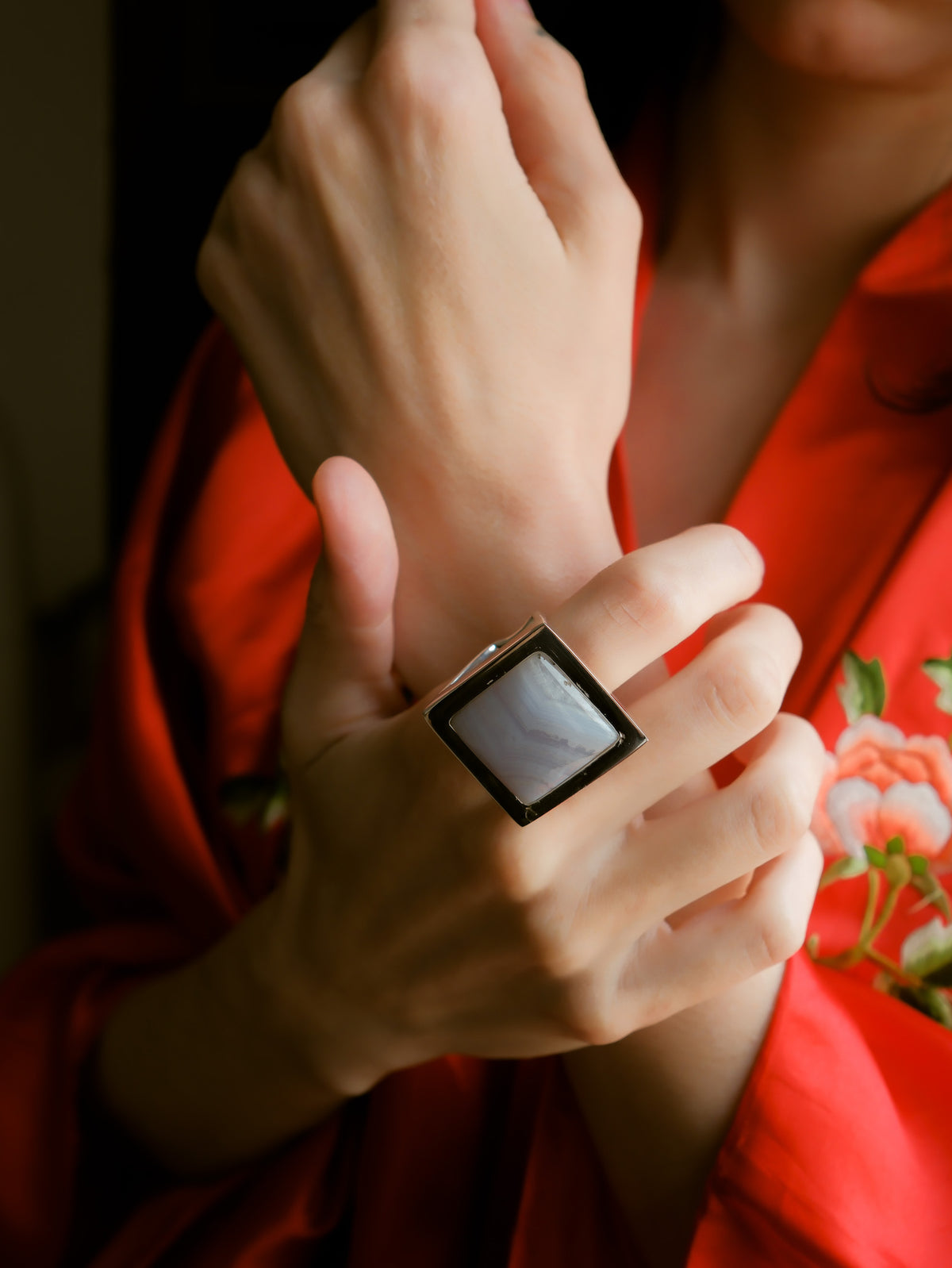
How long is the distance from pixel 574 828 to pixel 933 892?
24 centimetres

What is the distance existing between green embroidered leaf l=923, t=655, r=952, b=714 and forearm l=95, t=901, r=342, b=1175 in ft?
1.19

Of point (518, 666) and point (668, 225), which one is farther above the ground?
point (668, 225)

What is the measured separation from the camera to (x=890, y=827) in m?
0.50

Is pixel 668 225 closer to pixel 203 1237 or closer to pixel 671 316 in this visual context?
pixel 671 316

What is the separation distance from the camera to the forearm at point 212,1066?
0.51 m

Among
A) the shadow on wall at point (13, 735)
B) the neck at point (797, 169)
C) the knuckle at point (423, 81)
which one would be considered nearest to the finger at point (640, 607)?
the knuckle at point (423, 81)

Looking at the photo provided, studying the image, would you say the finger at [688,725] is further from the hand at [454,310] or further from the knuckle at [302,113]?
the knuckle at [302,113]

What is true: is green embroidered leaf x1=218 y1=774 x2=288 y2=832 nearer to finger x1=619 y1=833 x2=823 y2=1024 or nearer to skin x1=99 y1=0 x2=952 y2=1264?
skin x1=99 y1=0 x2=952 y2=1264

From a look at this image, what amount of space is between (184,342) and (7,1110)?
92cm

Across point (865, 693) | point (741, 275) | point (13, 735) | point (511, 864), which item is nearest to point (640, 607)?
point (511, 864)

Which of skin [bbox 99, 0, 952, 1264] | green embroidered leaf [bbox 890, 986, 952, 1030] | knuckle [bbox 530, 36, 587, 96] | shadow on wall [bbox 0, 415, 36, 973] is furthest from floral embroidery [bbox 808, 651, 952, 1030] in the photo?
shadow on wall [bbox 0, 415, 36, 973]

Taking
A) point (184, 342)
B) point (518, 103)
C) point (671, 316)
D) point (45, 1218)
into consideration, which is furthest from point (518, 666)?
point (184, 342)

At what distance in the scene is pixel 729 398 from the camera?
648 millimetres

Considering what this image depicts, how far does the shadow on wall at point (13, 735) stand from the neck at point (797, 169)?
1.06 metres
